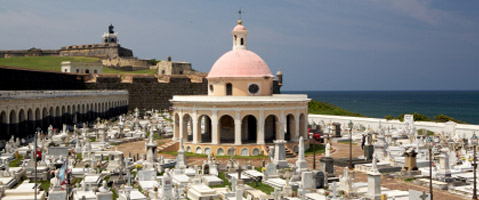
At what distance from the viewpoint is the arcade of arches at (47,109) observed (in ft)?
97.6

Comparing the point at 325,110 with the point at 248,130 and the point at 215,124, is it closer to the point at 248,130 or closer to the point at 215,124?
the point at 248,130

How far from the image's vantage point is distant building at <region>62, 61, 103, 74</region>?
69.1m

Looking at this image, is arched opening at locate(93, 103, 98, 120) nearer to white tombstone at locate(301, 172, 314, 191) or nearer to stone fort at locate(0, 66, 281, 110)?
stone fort at locate(0, 66, 281, 110)

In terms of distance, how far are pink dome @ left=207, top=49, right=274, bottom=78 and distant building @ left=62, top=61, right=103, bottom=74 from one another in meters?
45.6

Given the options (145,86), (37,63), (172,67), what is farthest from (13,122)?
(37,63)

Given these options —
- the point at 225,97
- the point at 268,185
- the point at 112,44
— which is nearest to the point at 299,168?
the point at 268,185

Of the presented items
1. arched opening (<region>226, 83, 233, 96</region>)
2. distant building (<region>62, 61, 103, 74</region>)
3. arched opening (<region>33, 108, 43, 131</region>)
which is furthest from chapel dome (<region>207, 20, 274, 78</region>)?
distant building (<region>62, 61, 103, 74</region>)

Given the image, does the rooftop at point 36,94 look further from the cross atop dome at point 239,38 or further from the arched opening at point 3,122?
the cross atop dome at point 239,38

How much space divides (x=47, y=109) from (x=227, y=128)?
16.4 meters

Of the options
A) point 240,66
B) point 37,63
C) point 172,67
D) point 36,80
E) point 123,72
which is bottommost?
point 240,66

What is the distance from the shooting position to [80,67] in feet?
231

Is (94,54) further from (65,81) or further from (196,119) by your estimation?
(196,119)

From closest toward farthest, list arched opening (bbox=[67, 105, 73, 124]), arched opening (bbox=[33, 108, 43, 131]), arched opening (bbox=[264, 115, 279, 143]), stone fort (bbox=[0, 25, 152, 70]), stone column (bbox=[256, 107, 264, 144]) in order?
1. stone column (bbox=[256, 107, 264, 144])
2. arched opening (bbox=[264, 115, 279, 143])
3. arched opening (bbox=[33, 108, 43, 131])
4. arched opening (bbox=[67, 105, 73, 124])
5. stone fort (bbox=[0, 25, 152, 70])

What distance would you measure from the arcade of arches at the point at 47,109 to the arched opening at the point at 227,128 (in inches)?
525
